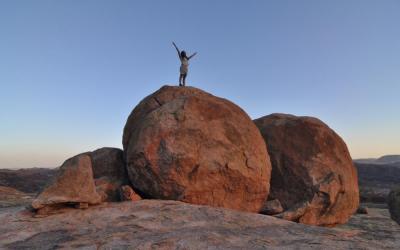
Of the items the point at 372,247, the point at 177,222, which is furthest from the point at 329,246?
the point at 177,222

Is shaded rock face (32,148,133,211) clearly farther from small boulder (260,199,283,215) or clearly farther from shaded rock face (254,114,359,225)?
shaded rock face (254,114,359,225)

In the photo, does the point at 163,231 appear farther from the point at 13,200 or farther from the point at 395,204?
the point at 13,200

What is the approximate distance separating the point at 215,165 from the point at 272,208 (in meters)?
2.56

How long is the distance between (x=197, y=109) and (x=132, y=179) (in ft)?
9.66

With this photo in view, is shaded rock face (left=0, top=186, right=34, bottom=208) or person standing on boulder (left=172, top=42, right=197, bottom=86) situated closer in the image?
person standing on boulder (left=172, top=42, right=197, bottom=86)

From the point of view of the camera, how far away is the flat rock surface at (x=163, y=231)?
8156 mm

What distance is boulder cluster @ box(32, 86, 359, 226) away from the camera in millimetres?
11570

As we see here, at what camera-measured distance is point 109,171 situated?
13.3 meters

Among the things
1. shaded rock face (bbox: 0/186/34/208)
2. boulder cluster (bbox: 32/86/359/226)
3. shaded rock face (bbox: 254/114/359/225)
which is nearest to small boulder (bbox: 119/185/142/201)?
boulder cluster (bbox: 32/86/359/226)

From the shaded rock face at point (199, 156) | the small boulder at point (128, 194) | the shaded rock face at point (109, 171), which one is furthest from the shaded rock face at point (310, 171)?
the shaded rock face at point (109, 171)

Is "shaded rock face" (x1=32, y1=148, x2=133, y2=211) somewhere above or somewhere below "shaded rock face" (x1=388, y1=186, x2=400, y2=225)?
above

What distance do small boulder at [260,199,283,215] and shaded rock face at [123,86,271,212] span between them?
27cm

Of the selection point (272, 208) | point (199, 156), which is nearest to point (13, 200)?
point (199, 156)

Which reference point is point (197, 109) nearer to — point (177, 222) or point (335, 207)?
point (177, 222)
